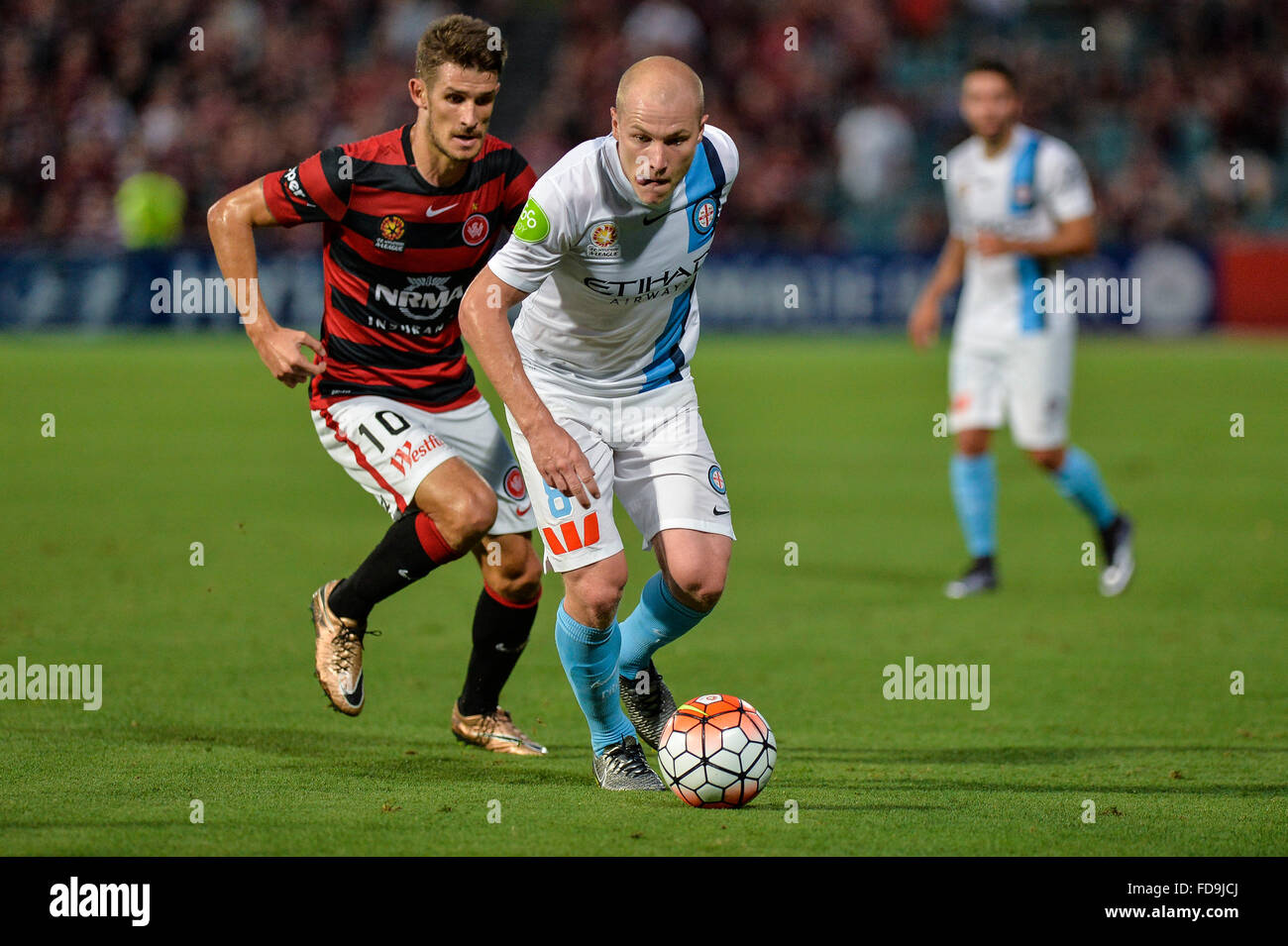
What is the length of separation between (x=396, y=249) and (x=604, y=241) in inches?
42.4

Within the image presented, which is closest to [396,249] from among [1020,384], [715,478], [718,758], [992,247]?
[715,478]

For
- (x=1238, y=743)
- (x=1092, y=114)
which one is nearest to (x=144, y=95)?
(x=1092, y=114)

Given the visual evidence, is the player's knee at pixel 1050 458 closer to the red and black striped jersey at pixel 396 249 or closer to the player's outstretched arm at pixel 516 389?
the red and black striped jersey at pixel 396 249

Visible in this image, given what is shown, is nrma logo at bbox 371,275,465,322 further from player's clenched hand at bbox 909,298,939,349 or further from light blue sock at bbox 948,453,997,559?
player's clenched hand at bbox 909,298,939,349

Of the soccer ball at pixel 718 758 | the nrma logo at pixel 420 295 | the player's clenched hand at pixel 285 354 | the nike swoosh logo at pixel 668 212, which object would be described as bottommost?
the soccer ball at pixel 718 758

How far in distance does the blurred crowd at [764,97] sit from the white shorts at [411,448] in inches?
699

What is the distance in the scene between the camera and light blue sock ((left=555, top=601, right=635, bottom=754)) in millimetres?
5418

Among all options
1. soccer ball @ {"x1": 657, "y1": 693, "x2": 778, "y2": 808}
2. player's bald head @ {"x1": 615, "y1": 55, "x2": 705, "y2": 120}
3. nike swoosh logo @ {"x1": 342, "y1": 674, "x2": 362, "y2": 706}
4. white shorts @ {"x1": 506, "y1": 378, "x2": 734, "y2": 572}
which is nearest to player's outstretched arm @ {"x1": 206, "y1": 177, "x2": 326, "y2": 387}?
white shorts @ {"x1": 506, "y1": 378, "x2": 734, "y2": 572}

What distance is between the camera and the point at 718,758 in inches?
199

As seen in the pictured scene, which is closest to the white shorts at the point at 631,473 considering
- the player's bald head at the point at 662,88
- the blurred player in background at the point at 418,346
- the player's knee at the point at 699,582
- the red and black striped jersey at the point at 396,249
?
the player's knee at the point at 699,582

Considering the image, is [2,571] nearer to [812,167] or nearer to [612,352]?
[612,352]

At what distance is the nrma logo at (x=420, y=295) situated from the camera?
20.1ft

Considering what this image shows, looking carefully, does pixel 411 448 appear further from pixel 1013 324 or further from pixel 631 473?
pixel 1013 324

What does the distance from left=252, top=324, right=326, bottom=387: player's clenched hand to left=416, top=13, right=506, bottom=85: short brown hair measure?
38.8 inches
